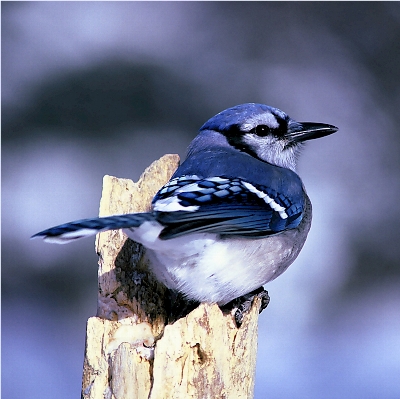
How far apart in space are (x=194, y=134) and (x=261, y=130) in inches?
73.4

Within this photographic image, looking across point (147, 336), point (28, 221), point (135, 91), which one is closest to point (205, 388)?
point (147, 336)

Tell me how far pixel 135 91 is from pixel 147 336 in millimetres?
2752

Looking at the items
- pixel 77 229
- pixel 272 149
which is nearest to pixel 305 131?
pixel 272 149

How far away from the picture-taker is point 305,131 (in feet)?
9.50

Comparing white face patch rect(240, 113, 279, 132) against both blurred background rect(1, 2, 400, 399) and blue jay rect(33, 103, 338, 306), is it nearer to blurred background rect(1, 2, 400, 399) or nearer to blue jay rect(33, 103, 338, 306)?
blue jay rect(33, 103, 338, 306)

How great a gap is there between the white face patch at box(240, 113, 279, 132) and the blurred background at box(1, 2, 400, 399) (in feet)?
4.67

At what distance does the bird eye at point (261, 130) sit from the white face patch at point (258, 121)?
0.4 inches

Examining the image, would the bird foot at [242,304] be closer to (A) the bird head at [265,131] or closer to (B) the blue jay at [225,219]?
(B) the blue jay at [225,219]

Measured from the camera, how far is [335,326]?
434cm

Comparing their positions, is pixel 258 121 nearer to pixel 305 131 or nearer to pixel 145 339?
pixel 305 131

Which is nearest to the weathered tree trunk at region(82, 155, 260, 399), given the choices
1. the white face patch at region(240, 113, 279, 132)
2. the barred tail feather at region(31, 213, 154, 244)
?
the barred tail feather at region(31, 213, 154, 244)

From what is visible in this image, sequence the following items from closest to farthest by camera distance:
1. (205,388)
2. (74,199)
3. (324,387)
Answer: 1. (205,388)
2. (324,387)
3. (74,199)

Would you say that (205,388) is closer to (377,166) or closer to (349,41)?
(377,166)

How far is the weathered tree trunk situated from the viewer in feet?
6.55
